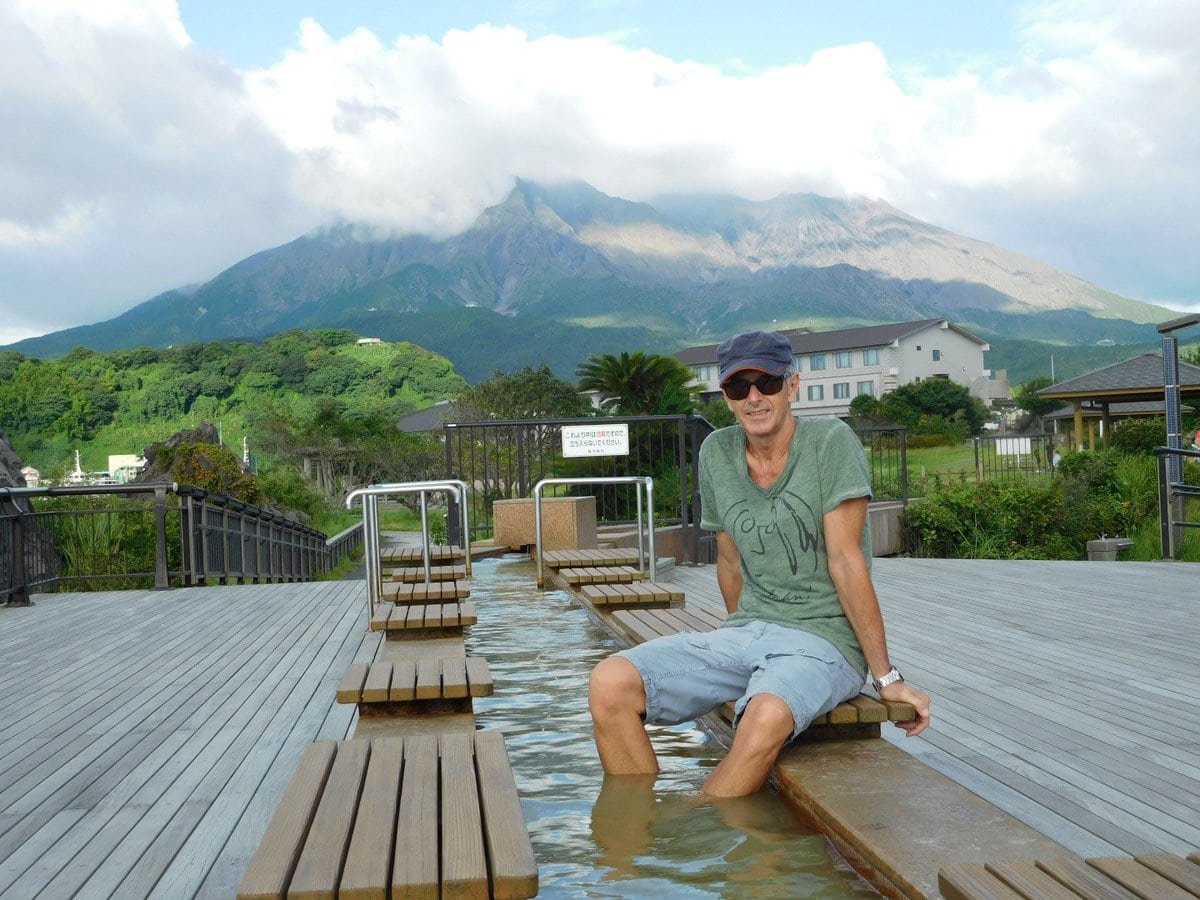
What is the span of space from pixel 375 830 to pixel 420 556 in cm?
895

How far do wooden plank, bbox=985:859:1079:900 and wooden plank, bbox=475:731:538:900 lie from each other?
0.87 metres

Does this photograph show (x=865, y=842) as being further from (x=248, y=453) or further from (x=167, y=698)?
(x=248, y=453)

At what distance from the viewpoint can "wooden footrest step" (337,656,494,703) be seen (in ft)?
14.6

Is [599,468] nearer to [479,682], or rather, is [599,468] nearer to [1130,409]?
[479,682]

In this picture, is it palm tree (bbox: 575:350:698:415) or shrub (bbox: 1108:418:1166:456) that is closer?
shrub (bbox: 1108:418:1166:456)

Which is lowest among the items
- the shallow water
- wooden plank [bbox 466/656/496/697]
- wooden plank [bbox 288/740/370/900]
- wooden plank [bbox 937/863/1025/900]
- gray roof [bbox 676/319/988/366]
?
the shallow water

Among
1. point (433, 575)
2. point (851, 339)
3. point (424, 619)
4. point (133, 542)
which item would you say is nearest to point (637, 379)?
point (133, 542)

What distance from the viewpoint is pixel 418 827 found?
265cm

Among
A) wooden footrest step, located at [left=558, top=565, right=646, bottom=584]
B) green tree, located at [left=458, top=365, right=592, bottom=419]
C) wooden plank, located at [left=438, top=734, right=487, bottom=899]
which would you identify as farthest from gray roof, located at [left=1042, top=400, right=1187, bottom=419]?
wooden plank, located at [left=438, top=734, right=487, bottom=899]

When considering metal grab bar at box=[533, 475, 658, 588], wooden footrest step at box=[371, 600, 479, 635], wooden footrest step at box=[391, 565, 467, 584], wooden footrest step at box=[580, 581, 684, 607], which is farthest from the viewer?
metal grab bar at box=[533, 475, 658, 588]

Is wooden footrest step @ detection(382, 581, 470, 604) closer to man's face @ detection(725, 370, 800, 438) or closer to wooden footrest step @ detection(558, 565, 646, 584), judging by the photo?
wooden footrest step @ detection(558, 565, 646, 584)

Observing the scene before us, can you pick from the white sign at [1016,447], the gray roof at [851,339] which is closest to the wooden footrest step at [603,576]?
the white sign at [1016,447]

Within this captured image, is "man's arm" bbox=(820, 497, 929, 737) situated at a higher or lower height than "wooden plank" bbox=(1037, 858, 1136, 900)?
higher

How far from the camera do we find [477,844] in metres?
2.51
